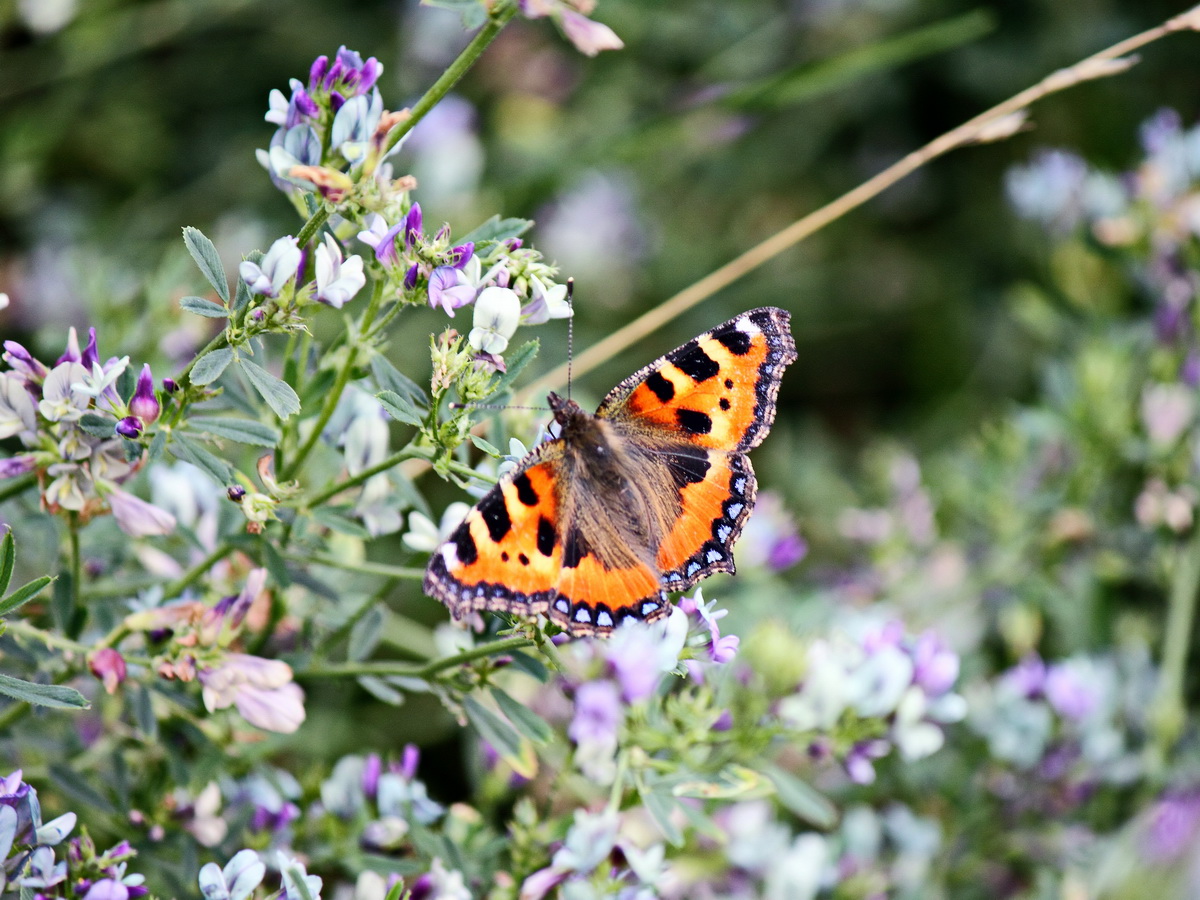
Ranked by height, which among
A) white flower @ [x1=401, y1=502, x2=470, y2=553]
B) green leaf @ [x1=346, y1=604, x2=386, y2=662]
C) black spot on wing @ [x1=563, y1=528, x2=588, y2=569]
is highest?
white flower @ [x1=401, y1=502, x2=470, y2=553]

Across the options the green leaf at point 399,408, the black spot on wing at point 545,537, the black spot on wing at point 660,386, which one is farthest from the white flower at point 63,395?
the black spot on wing at point 660,386

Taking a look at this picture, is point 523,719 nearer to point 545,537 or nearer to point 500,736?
point 500,736

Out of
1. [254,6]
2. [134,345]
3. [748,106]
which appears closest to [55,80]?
[254,6]

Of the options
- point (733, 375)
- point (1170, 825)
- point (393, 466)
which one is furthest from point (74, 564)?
point (1170, 825)

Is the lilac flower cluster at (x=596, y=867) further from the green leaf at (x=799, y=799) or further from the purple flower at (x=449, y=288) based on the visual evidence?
the purple flower at (x=449, y=288)

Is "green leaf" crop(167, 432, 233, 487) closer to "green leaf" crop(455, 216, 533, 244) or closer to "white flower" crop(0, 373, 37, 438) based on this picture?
"white flower" crop(0, 373, 37, 438)

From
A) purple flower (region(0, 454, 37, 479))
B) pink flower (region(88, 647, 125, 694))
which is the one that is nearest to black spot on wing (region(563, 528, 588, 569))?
pink flower (region(88, 647, 125, 694))
